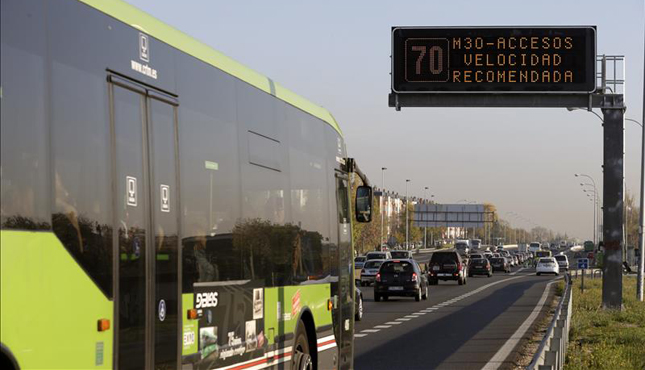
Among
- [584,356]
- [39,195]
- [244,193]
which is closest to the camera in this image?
[39,195]

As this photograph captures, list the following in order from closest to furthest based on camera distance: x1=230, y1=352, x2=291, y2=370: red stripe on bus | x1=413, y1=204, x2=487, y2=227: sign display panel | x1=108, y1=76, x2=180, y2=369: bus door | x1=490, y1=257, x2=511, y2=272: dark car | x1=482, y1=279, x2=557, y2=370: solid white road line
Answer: x1=108, y1=76, x2=180, y2=369: bus door → x1=230, y1=352, x2=291, y2=370: red stripe on bus → x1=482, y1=279, x2=557, y2=370: solid white road line → x1=490, y1=257, x2=511, y2=272: dark car → x1=413, y1=204, x2=487, y2=227: sign display panel

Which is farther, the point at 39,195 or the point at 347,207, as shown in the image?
the point at 347,207

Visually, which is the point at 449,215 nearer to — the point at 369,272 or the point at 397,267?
the point at 369,272

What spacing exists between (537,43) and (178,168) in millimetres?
22609

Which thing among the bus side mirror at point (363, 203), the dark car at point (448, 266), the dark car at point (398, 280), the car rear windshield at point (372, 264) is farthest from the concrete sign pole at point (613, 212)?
the dark car at point (448, 266)

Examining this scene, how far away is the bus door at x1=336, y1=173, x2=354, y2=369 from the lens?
45.8ft

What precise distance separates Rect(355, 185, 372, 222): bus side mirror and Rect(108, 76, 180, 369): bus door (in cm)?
617

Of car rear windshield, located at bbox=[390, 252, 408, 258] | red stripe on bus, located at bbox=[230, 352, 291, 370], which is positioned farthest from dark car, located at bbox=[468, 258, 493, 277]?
red stripe on bus, located at bbox=[230, 352, 291, 370]

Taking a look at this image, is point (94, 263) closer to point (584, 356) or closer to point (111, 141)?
point (111, 141)

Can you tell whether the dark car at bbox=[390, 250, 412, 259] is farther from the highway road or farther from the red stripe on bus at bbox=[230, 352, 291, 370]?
the red stripe on bus at bbox=[230, 352, 291, 370]

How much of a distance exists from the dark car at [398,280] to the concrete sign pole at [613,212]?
10920 mm

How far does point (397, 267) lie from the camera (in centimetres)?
4578

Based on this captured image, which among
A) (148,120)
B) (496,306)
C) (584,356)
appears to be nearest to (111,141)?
(148,120)

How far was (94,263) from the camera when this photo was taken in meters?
6.86
